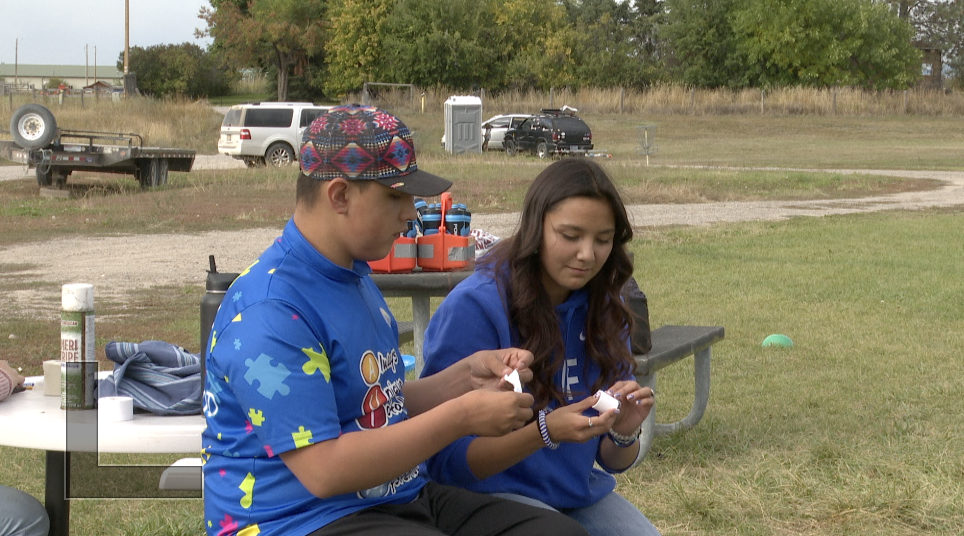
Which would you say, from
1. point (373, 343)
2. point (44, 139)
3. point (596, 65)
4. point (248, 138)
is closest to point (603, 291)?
point (373, 343)

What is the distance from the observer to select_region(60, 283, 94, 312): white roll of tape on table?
282cm

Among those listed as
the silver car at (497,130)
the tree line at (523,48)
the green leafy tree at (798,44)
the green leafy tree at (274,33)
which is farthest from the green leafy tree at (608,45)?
the silver car at (497,130)

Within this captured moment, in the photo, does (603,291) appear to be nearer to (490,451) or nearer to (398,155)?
(490,451)

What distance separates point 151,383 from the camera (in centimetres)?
297

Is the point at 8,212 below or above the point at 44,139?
below

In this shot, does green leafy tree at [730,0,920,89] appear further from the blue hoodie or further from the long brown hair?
the blue hoodie

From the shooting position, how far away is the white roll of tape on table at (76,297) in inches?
111

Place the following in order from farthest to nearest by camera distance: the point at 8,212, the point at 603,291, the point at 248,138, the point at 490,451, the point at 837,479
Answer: the point at 248,138 < the point at 8,212 < the point at 837,479 < the point at 603,291 < the point at 490,451

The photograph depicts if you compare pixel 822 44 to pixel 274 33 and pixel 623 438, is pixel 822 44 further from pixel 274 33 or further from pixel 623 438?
pixel 623 438

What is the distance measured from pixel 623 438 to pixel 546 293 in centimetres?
42

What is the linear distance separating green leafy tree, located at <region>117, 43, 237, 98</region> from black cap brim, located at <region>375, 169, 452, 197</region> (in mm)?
70757

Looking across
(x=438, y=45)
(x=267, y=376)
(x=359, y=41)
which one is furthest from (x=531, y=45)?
(x=267, y=376)

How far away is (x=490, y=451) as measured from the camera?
247cm

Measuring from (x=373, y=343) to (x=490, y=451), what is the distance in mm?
458
